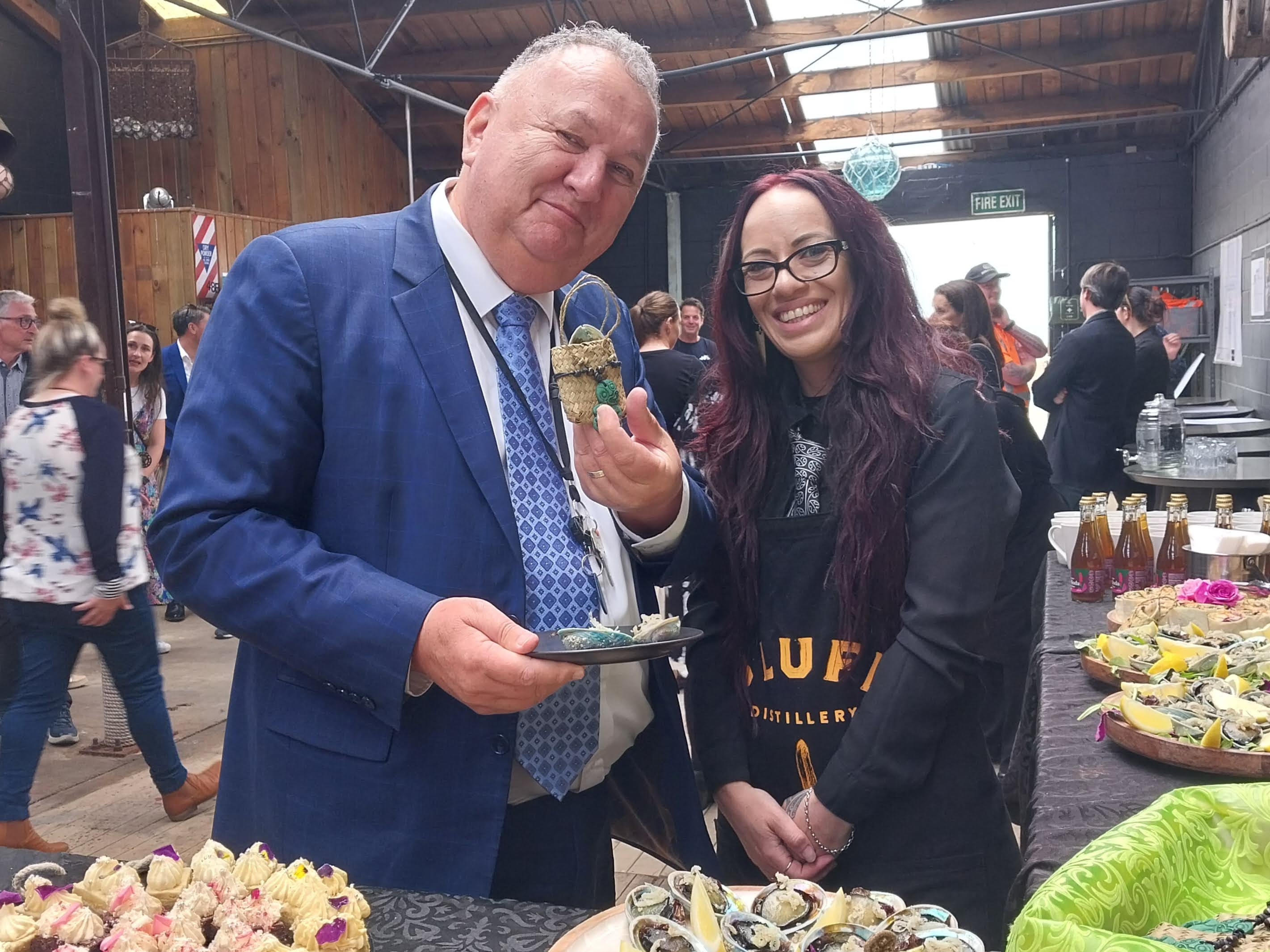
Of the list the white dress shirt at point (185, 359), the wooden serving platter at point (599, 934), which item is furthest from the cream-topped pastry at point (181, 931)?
the white dress shirt at point (185, 359)

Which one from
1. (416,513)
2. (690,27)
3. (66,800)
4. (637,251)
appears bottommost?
(66,800)

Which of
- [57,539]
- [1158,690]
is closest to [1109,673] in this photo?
[1158,690]

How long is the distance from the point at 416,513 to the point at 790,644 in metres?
0.64

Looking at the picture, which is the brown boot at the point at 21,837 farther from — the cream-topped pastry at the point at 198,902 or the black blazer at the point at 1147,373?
the black blazer at the point at 1147,373

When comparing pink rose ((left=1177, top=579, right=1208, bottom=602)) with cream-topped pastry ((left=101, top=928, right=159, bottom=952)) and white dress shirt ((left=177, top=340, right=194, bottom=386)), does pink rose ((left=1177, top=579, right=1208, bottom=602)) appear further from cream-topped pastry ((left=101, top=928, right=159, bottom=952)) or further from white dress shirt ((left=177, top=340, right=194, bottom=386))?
white dress shirt ((left=177, top=340, right=194, bottom=386))

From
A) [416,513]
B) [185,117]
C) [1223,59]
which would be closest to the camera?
[416,513]

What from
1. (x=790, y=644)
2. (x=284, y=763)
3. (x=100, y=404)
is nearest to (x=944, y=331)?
(x=790, y=644)

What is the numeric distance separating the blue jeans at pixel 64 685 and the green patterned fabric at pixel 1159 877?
3346 mm

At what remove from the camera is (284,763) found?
138 centimetres

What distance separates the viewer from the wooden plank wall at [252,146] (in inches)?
420

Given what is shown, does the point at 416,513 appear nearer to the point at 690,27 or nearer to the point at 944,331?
the point at 944,331

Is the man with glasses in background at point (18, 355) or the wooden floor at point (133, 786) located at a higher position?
the man with glasses in background at point (18, 355)

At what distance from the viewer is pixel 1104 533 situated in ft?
9.57

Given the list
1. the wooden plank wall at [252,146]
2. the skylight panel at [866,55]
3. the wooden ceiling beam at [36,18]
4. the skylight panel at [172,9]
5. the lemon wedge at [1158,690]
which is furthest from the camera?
the wooden plank wall at [252,146]
